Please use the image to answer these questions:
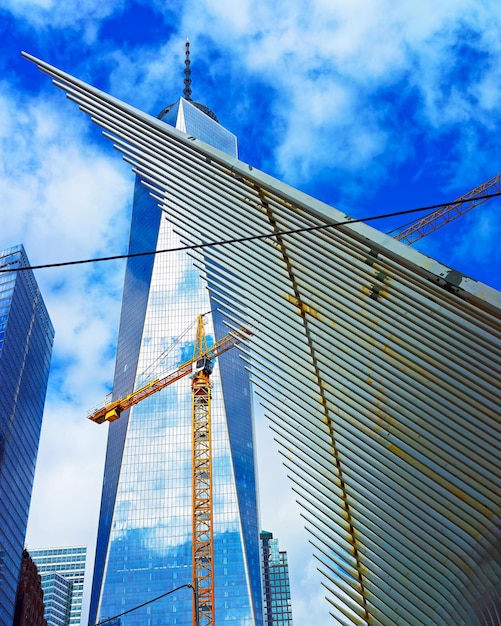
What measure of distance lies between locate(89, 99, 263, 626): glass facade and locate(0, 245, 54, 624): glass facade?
42161mm

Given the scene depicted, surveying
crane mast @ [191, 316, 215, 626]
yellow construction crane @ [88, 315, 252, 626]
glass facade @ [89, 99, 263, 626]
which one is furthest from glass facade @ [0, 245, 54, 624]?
glass facade @ [89, 99, 263, 626]

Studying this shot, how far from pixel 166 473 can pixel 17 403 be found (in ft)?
187

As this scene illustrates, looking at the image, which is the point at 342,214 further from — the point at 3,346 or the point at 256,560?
the point at 256,560

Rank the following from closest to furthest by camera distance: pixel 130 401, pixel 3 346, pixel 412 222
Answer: pixel 412 222
pixel 3 346
pixel 130 401

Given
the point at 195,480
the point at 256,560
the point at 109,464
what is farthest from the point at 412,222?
the point at 109,464

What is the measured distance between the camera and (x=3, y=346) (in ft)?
306

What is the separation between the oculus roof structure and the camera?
52.6 feet

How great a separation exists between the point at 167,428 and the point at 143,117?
457 ft

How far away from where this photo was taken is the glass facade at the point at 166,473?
13912 cm

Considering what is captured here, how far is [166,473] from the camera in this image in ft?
495

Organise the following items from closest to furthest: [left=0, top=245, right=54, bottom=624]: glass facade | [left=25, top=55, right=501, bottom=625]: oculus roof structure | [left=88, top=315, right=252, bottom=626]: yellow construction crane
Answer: [left=25, top=55, right=501, bottom=625]: oculus roof structure < [left=0, top=245, right=54, bottom=624]: glass facade < [left=88, top=315, right=252, bottom=626]: yellow construction crane

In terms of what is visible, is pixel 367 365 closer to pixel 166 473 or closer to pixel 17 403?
pixel 17 403

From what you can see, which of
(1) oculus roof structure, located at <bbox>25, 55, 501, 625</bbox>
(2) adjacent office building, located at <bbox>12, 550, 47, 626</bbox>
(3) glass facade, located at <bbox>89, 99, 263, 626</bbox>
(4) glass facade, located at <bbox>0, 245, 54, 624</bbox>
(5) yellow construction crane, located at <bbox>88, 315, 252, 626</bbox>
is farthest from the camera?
(3) glass facade, located at <bbox>89, 99, 263, 626</bbox>

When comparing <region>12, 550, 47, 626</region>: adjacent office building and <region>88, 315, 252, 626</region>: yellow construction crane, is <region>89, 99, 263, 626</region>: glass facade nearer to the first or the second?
<region>88, 315, 252, 626</region>: yellow construction crane
